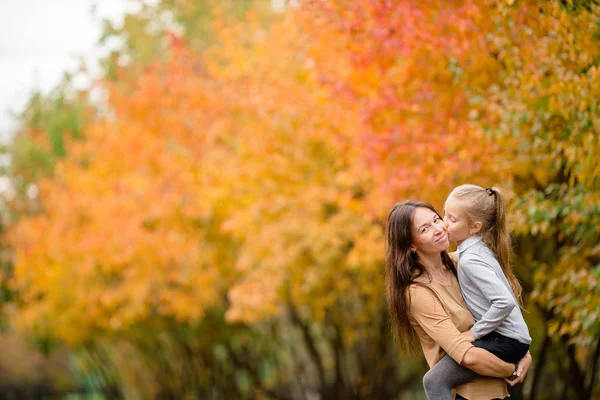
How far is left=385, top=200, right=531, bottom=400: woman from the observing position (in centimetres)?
413

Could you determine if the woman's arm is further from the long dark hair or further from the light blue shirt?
the long dark hair

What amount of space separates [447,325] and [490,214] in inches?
26.6

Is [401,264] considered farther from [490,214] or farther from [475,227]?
[490,214]

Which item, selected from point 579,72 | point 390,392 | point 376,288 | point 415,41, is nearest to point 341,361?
point 390,392

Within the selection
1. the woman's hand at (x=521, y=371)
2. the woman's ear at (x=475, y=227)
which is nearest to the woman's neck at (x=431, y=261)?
the woman's ear at (x=475, y=227)

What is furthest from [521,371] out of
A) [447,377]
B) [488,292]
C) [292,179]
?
[292,179]

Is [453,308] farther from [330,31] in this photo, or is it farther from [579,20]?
[330,31]

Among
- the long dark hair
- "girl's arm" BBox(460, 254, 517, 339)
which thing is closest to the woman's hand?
"girl's arm" BBox(460, 254, 517, 339)

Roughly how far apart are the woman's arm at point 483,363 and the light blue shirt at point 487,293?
98 millimetres

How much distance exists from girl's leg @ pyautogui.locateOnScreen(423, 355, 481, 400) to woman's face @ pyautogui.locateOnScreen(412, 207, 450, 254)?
1.96 feet

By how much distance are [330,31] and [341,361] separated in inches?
471

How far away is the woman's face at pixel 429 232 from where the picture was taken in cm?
430

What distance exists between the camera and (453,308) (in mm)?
4273

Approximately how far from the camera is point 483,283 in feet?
13.5
